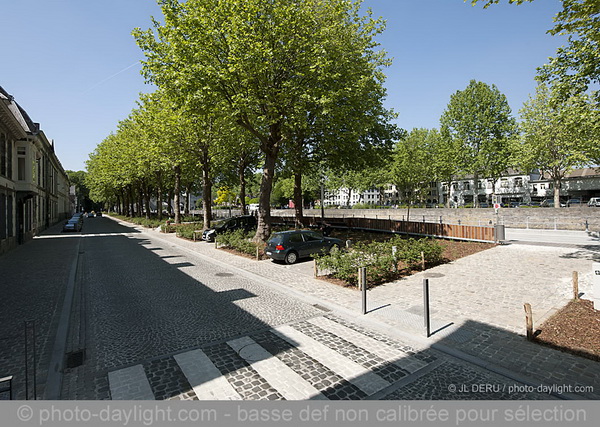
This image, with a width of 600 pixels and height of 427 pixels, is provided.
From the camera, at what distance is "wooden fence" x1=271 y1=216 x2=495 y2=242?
19.4 meters

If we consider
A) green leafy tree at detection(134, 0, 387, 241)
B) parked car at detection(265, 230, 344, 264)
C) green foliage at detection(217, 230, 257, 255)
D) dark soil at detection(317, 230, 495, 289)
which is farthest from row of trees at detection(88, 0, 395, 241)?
dark soil at detection(317, 230, 495, 289)

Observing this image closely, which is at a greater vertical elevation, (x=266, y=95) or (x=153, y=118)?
(x=153, y=118)

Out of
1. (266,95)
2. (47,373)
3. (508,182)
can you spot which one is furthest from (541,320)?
(508,182)

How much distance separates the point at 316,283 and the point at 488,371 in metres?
6.55

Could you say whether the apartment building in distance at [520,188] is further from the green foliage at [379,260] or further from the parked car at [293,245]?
the parked car at [293,245]

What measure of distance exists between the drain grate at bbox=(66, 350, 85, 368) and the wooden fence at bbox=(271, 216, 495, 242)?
19875 millimetres

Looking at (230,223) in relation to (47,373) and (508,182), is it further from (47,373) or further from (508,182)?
(508,182)

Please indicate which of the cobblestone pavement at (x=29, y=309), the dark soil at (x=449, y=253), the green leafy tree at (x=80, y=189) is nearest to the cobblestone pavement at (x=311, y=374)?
the cobblestone pavement at (x=29, y=309)

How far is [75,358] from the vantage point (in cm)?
587

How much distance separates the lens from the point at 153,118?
2589 centimetres

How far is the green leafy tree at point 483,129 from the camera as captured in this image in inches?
1686

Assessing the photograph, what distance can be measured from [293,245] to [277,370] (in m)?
9.86

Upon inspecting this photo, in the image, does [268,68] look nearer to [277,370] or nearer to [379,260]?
[379,260]

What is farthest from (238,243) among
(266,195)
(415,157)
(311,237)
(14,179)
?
(415,157)
